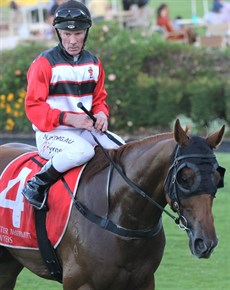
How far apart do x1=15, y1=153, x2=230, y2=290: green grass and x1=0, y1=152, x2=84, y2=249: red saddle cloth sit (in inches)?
74.7

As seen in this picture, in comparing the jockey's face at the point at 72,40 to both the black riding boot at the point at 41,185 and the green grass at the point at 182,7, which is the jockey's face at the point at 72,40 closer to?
the black riding boot at the point at 41,185

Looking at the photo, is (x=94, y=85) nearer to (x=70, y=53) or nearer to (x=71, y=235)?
(x=70, y=53)

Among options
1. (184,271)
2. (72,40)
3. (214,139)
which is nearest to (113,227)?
(214,139)

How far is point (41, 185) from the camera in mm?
6020

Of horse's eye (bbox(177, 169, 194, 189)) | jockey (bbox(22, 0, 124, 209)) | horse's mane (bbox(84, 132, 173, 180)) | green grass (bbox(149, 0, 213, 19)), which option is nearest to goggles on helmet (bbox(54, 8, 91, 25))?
jockey (bbox(22, 0, 124, 209))

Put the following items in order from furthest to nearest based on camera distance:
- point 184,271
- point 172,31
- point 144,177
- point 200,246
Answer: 1. point 172,31
2. point 184,271
3. point 144,177
4. point 200,246

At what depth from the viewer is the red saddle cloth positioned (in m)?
5.97

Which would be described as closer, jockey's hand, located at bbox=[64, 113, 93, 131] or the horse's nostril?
the horse's nostril

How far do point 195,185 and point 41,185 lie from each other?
113cm

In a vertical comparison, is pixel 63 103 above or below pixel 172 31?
above

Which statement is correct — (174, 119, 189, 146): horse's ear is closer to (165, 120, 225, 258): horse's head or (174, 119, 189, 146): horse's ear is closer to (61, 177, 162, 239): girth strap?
(165, 120, 225, 258): horse's head

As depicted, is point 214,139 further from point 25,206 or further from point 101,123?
point 25,206

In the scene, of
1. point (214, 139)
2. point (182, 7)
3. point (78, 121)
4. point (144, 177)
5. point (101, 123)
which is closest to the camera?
point (214, 139)

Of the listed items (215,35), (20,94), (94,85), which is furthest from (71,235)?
(215,35)
